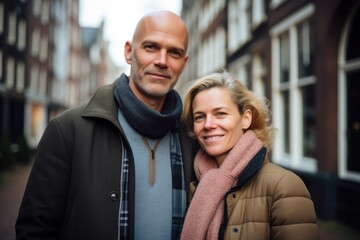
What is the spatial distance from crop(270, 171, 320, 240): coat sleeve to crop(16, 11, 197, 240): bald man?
22.0 inches

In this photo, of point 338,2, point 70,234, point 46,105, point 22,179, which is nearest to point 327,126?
point 338,2

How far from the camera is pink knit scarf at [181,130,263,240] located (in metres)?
2.09

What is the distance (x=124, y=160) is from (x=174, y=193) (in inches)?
14.2

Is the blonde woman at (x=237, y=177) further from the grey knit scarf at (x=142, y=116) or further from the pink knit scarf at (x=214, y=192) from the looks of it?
the grey knit scarf at (x=142, y=116)

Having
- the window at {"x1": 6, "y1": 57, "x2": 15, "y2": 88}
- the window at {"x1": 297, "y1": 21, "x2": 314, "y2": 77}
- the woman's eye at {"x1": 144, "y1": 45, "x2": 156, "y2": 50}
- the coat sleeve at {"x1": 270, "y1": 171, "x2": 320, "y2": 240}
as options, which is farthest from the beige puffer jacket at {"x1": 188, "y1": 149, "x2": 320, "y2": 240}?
the window at {"x1": 6, "y1": 57, "x2": 15, "y2": 88}

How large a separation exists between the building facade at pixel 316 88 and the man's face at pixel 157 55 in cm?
552

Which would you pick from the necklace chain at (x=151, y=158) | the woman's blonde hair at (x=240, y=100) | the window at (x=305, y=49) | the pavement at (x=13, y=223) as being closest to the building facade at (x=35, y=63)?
the pavement at (x=13, y=223)

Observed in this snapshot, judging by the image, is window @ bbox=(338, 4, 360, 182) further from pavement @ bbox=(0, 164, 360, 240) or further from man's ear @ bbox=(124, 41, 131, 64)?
man's ear @ bbox=(124, 41, 131, 64)

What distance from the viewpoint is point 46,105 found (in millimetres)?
28297

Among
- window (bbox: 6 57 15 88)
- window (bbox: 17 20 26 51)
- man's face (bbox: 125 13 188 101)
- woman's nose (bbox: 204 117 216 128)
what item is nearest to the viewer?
man's face (bbox: 125 13 188 101)

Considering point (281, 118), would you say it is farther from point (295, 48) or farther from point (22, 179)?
point (22, 179)

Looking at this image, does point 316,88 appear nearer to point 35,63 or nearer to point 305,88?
point 305,88

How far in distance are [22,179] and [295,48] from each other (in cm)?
1047

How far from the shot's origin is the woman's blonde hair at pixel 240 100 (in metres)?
2.38
